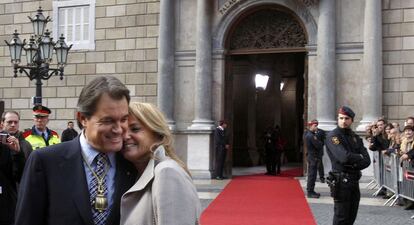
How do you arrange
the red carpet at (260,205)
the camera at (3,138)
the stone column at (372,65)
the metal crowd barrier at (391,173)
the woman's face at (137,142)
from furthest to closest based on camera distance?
the stone column at (372,65) → the metal crowd barrier at (391,173) → the red carpet at (260,205) → the camera at (3,138) → the woman's face at (137,142)

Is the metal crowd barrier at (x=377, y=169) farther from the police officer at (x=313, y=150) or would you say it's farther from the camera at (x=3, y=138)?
the camera at (x=3, y=138)

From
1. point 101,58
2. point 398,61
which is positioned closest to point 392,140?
point 398,61

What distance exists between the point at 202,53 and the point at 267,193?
4.93 meters

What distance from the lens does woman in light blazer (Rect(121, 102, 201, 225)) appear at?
2.17m

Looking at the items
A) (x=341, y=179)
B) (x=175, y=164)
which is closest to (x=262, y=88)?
(x=341, y=179)

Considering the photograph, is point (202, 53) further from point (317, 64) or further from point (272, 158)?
point (272, 158)

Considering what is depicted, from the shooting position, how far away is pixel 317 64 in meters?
14.5

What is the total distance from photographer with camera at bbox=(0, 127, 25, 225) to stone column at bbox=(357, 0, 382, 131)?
10.7 metres

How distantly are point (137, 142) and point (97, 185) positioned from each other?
26 cm

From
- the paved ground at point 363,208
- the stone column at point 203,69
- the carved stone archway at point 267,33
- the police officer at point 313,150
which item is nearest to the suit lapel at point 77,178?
the paved ground at point 363,208

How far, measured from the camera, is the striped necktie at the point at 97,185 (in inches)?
88.6

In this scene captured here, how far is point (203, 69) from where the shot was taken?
50.5 ft

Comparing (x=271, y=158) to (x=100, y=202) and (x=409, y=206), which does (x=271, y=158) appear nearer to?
(x=409, y=206)

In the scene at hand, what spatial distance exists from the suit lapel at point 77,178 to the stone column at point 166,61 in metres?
13.3
